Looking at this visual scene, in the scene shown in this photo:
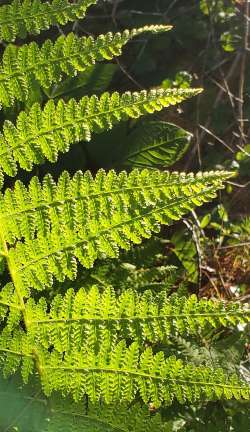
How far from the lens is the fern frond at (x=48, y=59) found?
4.99 feet

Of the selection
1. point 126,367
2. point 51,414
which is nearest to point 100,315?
point 126,367

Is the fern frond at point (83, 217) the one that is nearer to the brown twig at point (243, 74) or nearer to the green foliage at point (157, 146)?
the green foliage at point (157, 146)

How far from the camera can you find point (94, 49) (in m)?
1.52

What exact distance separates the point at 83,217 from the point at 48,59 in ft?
1.35

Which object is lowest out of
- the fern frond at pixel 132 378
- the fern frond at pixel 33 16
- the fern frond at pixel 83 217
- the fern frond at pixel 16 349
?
the fern frond at pixel 132 378

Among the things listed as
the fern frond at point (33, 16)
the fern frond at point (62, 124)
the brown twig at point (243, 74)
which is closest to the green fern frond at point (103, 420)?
the fern frond at point (62, 124)

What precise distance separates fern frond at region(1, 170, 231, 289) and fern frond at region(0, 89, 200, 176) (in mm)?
93

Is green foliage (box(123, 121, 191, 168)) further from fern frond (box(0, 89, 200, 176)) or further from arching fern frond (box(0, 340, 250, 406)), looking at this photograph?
arching fern frond (box(0, 340, 250, 406))

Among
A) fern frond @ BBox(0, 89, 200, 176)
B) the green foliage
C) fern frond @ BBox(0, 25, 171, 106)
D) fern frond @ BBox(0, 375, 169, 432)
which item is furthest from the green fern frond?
the green foliage

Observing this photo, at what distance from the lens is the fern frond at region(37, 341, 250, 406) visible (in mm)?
1433

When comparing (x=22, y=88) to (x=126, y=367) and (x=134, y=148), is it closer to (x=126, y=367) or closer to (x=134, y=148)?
(x=126, y=367)

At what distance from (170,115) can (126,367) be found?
2.32m

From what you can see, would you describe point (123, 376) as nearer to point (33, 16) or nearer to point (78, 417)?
point (78, 417)

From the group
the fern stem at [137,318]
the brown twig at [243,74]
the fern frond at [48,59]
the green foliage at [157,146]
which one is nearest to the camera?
the fern stem at [137,318]
